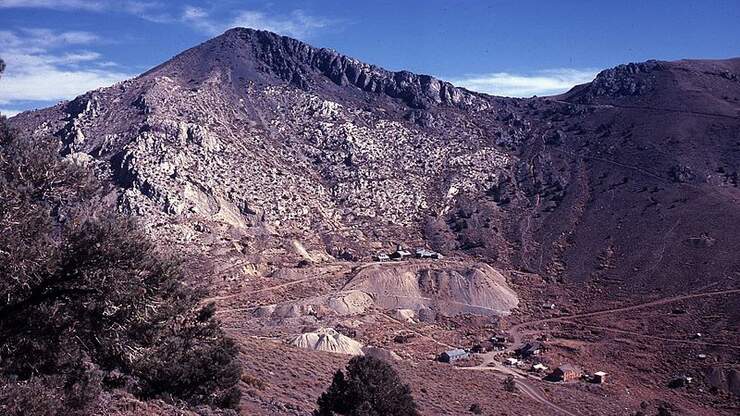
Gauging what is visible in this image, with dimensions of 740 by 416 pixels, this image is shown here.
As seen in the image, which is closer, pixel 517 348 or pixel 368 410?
pixel 368 410

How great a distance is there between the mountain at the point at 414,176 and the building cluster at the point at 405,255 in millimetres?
2184

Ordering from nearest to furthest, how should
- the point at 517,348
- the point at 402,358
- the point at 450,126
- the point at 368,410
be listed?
the point at 368,410
the point at 402,358
the point at 517,348
the point at 450,126

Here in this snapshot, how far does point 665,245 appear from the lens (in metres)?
61.7

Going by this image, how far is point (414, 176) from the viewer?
8688 cm

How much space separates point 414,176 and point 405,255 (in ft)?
78.0

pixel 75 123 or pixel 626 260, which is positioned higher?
pixel 75 123

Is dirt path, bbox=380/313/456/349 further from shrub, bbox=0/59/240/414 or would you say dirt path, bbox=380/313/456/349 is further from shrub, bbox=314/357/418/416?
shrub, bbox=0/59/240/414

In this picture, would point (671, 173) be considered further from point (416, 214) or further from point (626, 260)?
point (416, 214)

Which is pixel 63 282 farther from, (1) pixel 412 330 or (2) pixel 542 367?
(1) pixel 412 330

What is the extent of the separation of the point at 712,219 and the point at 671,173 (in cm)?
1577

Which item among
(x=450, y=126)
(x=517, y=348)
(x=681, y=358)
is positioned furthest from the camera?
(x=450, y=126)

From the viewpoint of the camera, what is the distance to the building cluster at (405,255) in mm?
64062

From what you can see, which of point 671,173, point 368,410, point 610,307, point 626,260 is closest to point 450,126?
point 671,173

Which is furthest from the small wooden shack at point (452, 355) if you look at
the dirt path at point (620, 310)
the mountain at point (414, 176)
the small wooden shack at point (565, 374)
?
the dirt path at point (620, 310)
